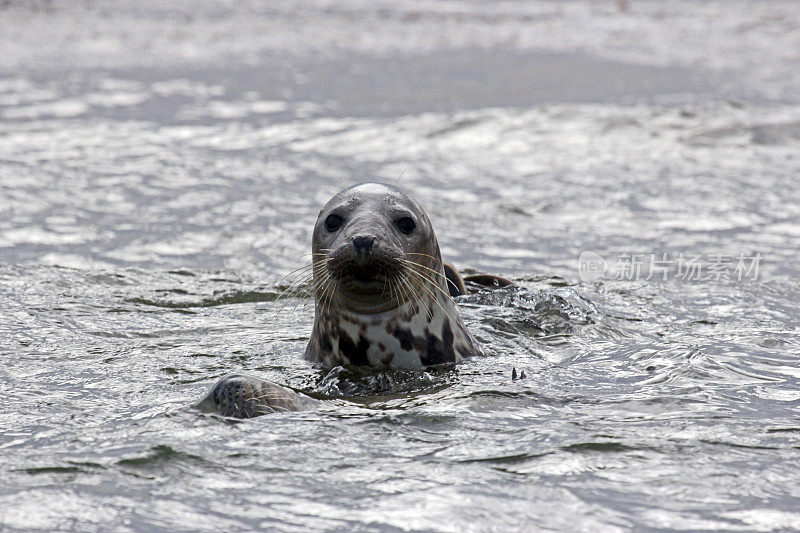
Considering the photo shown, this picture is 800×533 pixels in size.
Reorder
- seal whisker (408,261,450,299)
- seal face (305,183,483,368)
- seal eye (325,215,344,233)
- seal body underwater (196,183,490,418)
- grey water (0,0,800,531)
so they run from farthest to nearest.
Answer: seal eye (325,215,344,233) < seal whisker (408,261,450,299) < seal face (305,183,483,368) < seal body underwater (196,183,490,418) < grey water (0,0,800,531)

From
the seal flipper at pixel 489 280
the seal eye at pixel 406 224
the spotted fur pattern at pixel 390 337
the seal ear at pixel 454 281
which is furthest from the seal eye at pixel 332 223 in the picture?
the seal flipper at pixel 489 280

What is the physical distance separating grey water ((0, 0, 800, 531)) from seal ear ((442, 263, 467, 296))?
5.6 inches

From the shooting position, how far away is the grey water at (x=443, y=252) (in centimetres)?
406

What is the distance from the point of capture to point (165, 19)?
2212 centimetres

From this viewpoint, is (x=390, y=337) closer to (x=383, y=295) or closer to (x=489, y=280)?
(x=383, y=295)

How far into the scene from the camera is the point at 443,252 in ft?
32.0

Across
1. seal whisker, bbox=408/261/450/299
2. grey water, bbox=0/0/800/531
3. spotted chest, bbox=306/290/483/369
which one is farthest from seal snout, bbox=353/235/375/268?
grey water, bbox=0/0/800/531

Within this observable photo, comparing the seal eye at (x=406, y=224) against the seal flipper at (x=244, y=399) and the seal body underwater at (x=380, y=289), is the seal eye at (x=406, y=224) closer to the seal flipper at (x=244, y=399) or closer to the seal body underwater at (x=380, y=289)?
the seal body underwater at (x=380, y=289)

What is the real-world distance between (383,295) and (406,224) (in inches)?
17.5

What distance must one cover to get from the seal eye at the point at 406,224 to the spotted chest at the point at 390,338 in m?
0.38

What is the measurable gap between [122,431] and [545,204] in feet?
23.7

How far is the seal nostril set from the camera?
17.1 feet

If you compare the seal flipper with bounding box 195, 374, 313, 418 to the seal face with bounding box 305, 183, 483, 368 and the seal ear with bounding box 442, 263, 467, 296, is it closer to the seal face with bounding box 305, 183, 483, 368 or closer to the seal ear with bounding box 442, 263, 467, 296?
the seal face with bounding box 305, 183, 483, 368

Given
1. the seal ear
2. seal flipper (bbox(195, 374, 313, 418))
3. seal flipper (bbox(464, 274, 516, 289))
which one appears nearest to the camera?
seal flipper (bbox(195, 374, 313, 418))
